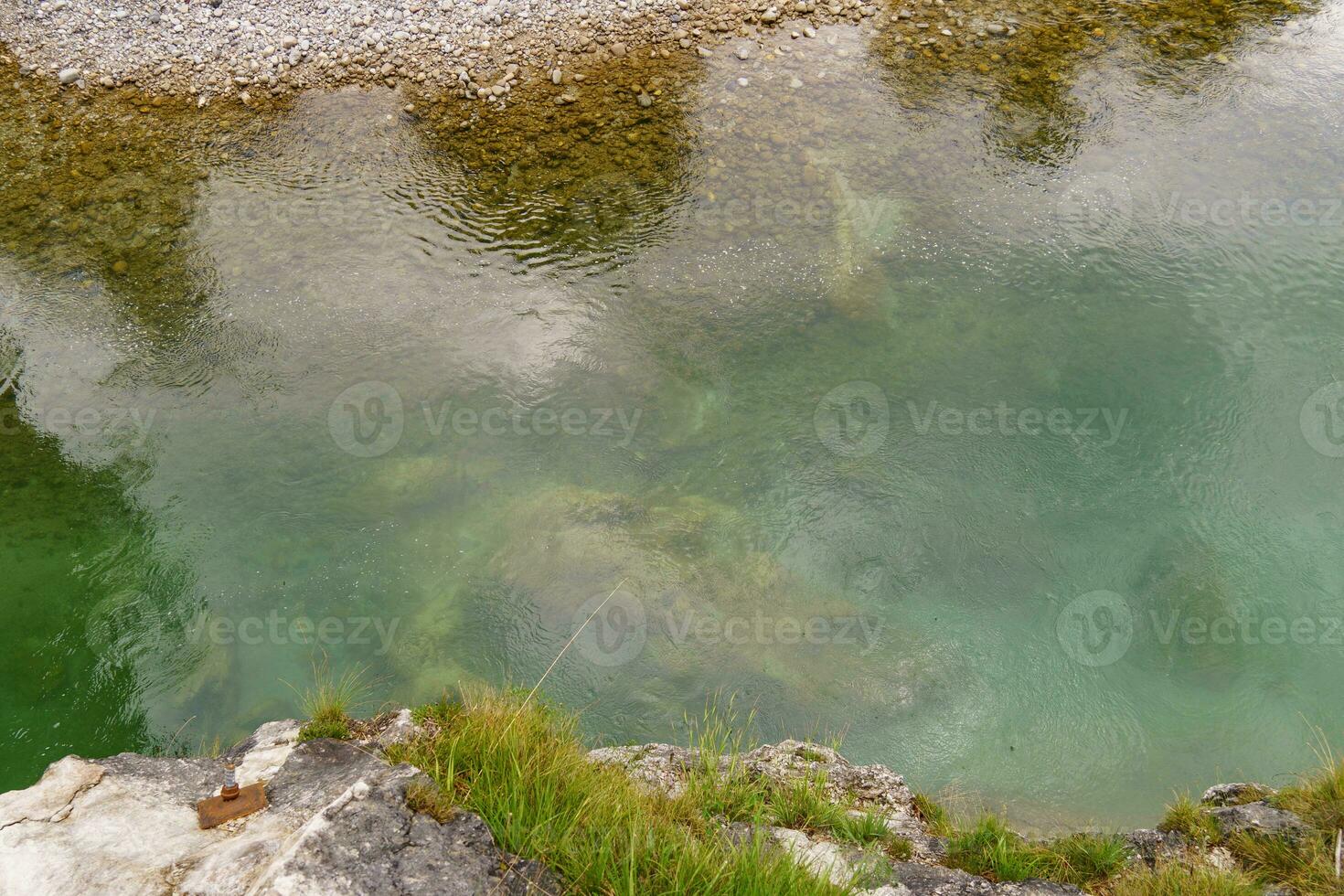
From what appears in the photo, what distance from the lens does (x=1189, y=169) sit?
374 inches

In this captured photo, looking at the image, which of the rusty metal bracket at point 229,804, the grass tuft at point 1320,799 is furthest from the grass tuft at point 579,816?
the grass tuft at point 1320,799

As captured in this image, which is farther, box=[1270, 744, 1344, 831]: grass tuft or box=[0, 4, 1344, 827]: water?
box=[0, 4, 1344, 827]: water

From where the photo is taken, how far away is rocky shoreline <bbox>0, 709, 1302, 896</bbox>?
10.9 feet

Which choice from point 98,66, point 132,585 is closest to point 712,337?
point 132,585

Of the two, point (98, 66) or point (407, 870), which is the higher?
point (98, 66)

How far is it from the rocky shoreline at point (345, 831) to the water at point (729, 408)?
3.70 ft

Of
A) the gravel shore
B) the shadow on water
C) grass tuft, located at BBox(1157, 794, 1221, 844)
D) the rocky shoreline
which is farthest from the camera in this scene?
the gravel shore

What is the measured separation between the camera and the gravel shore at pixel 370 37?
35.4 feet

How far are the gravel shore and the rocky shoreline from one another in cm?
889

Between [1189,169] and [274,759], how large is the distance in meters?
11.0

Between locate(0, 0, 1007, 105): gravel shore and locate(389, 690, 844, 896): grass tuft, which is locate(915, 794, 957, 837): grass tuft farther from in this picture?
locate(0, 0, 1007, 105): gravel shore

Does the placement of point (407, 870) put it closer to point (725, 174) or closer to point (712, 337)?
point (712, 337)

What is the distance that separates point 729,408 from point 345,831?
5.20m

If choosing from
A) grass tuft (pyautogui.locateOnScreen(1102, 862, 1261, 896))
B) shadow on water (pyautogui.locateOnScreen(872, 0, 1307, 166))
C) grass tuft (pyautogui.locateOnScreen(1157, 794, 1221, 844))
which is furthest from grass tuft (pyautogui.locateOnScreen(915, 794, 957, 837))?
shadow on water (pyautogui.locateOnScreen(872, 0, 1307, 166))
